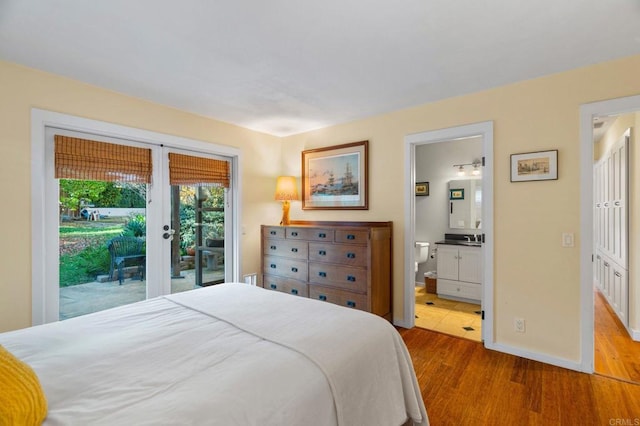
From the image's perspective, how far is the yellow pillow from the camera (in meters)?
0.81

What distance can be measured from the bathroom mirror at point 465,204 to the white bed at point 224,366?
375cm

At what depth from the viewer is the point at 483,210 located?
9.43 ft

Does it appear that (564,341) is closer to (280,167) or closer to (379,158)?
(379,158)

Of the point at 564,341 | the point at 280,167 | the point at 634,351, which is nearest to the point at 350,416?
the point at 564,341

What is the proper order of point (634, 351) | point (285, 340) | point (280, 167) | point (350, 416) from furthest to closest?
1. point (280, 167)
2. point (634, 351)
3. point (285, 340)
4. point (350, 416)

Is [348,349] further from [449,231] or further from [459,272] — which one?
[449,231]

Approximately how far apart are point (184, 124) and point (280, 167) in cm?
150

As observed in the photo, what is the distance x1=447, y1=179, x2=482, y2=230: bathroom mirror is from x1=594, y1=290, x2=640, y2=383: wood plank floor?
71.8 inches

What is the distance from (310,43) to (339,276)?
7.25 ft

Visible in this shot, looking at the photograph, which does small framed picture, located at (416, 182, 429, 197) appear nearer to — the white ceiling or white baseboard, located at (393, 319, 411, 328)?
the white ceiling

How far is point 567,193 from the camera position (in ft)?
8.13

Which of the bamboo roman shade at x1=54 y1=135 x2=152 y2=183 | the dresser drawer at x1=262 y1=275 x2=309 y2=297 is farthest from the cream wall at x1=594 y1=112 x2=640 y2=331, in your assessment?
the bamboo roman shade at x1=54 y1=135 x2=152 y2=183

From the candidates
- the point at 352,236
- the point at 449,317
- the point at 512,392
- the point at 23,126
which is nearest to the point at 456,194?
the point at 449,317

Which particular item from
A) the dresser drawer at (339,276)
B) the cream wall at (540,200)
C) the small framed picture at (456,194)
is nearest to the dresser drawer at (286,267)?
the dresser drawer at (339,276)
